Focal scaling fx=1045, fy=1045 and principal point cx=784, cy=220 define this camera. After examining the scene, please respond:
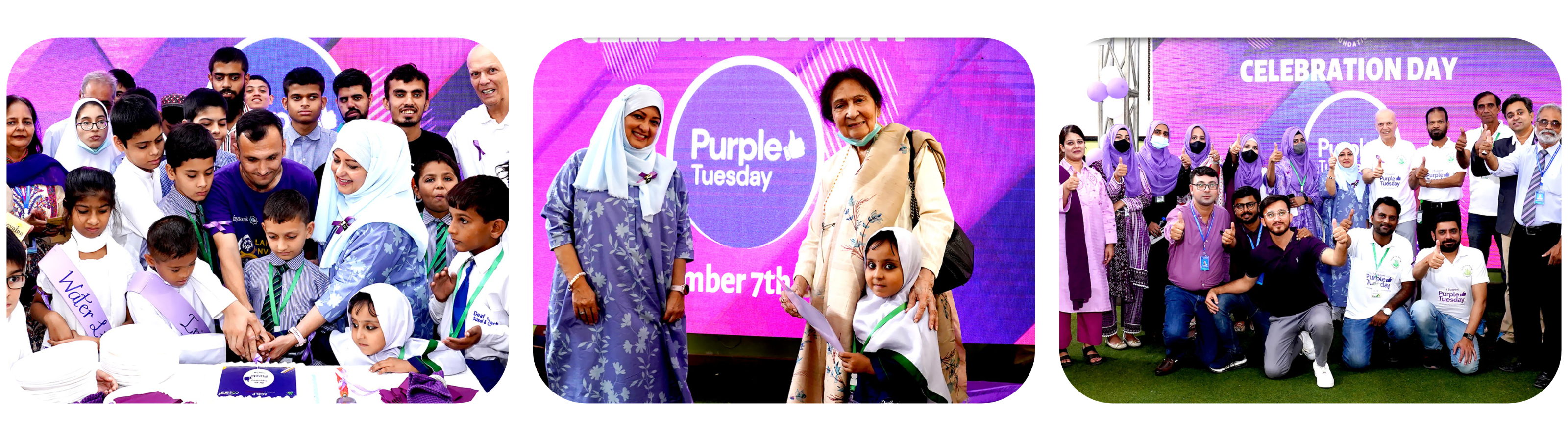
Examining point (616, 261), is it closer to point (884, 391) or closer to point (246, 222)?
point (884, 391)

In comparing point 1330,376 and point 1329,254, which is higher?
point 1329,254

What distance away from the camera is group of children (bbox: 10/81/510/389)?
353 cm

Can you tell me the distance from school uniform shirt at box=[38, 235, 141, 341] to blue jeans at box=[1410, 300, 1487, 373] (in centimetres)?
446

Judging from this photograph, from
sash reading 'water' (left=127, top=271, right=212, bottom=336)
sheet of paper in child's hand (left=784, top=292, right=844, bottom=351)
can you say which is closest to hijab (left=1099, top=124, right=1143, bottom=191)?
sheet of paper in child's hand (left=784, top=292, right=844, bottom=351)

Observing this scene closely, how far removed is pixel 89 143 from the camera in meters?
3.54

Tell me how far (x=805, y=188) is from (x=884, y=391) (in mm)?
745

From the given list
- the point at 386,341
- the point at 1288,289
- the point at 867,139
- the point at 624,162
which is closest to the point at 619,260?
the point at 624,162

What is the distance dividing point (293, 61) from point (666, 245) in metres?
1.43

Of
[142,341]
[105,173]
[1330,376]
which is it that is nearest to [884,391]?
[1330,376]

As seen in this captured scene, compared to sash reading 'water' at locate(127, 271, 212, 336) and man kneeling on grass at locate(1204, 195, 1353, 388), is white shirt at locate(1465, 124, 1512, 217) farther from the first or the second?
sash reading 'water' at locate(127, 271, 212, 336)

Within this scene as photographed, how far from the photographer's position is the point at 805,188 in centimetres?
362


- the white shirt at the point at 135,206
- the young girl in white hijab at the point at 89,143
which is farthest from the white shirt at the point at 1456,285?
the young girl in white hijab at the point at 89,143

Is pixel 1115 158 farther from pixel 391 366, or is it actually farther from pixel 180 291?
pixel 180 291

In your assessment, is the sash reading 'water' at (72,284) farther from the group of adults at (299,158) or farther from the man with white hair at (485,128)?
the man with white hair at (485,128)
